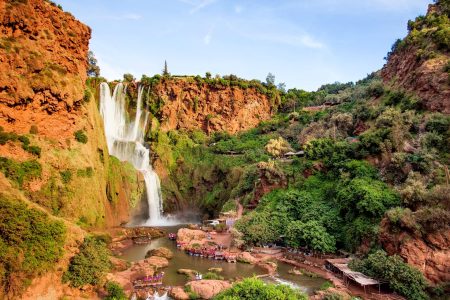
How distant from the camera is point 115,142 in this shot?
179ft

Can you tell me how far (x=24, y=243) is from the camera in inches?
728

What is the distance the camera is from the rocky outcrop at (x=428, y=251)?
22078 millimetres

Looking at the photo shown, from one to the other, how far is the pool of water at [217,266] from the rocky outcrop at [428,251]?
6557mm

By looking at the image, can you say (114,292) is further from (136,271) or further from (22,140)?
(22,140)

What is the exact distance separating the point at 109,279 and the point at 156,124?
145 feet

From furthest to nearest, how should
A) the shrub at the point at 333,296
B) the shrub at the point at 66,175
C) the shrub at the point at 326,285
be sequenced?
the shrub at the point at 66,175
the shrub at the point at 326,285
the shrub at the point at 333,296

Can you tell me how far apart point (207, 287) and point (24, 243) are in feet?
38.4

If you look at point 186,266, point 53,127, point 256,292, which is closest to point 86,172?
point 53,127

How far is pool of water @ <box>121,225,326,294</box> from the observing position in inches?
1003

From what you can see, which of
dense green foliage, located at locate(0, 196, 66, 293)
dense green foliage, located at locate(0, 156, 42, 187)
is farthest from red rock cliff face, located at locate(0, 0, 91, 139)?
dense green foliage, located at locate(0, 196, 66, 293)

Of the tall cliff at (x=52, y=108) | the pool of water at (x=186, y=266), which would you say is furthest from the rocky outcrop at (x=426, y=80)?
the tall cliff at (x=52, y=108)

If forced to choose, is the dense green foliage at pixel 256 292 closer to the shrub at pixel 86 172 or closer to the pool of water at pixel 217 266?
the pool of water at pixel 217 266

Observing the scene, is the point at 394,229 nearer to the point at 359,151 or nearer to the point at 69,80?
the point at 359,151

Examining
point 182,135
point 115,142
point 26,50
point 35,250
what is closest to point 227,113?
point 182,135
